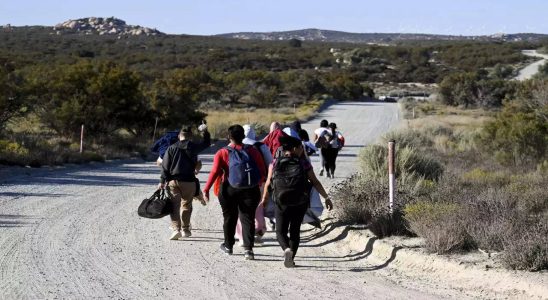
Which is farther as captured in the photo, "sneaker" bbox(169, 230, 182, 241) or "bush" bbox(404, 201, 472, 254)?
"sneaker" bbox(169, 230, 182, 241)

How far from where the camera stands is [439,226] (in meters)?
8.92

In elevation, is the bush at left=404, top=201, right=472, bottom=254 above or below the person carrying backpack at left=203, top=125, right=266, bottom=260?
below

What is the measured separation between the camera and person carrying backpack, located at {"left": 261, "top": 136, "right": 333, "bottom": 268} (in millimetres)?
8766

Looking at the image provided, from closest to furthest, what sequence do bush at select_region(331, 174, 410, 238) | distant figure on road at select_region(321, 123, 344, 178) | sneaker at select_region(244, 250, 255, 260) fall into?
sneaker at select_region(244, 250, 255, 260)
bush at select_region(331, 174, 410, 238)
distant figure on road at select_region(321, 123, 344, 178)

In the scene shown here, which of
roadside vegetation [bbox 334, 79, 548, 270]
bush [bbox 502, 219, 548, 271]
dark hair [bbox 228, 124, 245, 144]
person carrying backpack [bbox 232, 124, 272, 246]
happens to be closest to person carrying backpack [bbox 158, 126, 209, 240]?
person carrying backpack [bbox 232, 124, 272, 246]

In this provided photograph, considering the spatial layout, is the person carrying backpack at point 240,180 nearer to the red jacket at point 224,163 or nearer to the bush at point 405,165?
the red jacket at point 224,163

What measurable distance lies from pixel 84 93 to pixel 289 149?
64.9 ft

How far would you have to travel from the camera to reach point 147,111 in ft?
99.3

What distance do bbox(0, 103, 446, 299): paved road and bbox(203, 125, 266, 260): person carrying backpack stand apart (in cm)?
41

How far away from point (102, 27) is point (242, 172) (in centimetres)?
18437

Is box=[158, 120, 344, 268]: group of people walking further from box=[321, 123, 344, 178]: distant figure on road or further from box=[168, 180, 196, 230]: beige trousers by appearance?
box=[321, 123, 344, 178]: distant figure on road

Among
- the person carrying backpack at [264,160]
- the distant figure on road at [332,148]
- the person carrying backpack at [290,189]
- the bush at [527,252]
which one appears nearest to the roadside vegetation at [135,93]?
the distant figure on road at [332,148]

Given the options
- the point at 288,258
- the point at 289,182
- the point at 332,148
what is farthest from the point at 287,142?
the point at 332,148

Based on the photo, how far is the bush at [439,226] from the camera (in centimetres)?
864
